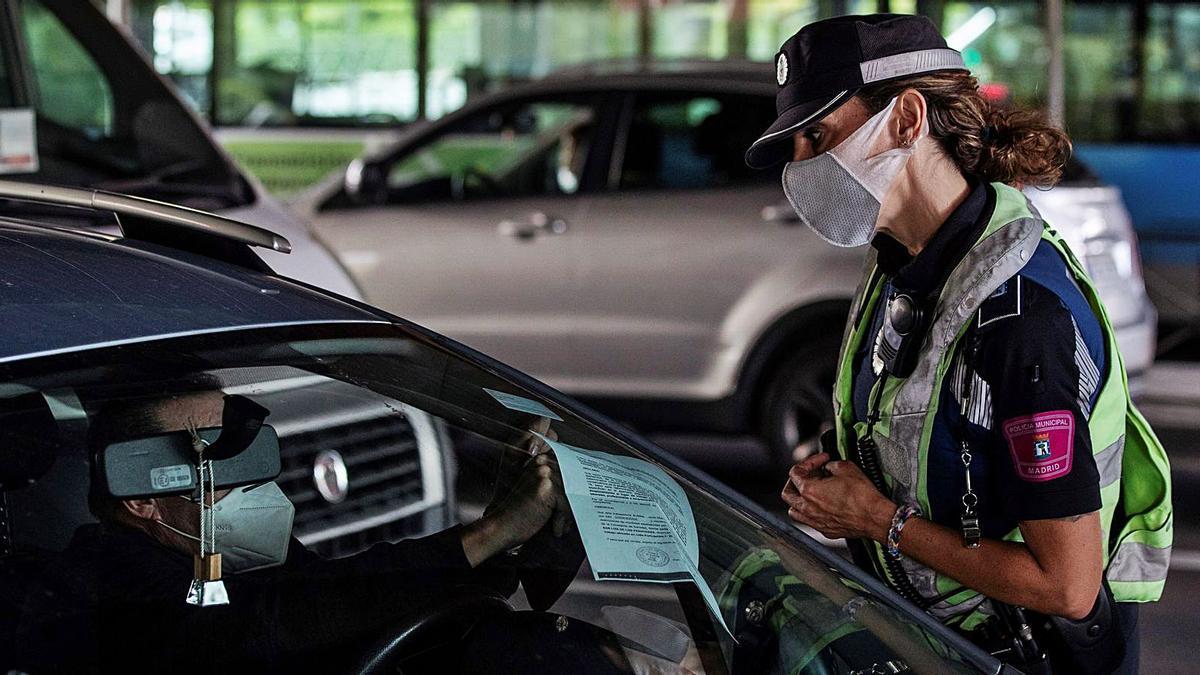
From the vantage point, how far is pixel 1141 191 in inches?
430

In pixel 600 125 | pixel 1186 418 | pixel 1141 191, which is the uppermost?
pixel 600 125

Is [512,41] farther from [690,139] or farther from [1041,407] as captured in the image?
[1041,407]

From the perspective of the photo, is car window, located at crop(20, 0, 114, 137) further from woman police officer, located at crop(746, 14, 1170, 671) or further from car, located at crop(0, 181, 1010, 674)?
woman police officer, located at crop(746, 14, 1170, 671)

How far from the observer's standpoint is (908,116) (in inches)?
89.8

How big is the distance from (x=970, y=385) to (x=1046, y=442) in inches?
5.0

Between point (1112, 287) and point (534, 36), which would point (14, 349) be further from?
point (534, 36)

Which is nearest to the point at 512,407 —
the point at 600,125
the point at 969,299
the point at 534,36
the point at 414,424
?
the point at 414,424

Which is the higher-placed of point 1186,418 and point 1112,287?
point 1112,287

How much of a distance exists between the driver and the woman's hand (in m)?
0.39

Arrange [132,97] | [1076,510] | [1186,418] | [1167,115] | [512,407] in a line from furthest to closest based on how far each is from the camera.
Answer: [1167,115] < [1186,418] < [132,97] < [512,407] < [1076,510]

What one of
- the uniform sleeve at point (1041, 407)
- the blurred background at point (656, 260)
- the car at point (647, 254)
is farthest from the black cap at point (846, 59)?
the car at point (647, 254)

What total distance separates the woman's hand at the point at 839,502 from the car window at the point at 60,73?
9.71 ft

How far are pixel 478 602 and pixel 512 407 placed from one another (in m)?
0.28

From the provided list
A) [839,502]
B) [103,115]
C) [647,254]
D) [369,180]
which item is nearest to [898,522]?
[839,502]
